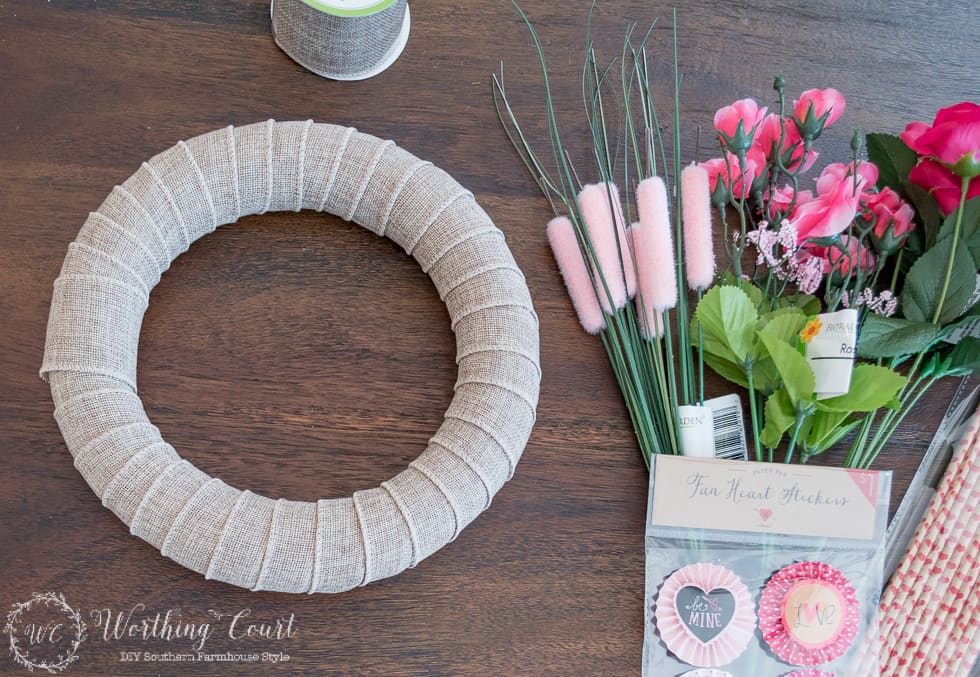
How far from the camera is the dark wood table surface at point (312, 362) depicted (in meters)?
0.91

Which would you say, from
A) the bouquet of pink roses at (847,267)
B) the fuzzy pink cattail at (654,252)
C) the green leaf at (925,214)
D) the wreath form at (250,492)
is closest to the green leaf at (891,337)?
the bouquet of pink roses at (847,267)

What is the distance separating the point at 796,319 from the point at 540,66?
45 cm

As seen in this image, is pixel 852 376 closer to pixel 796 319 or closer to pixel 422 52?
pixel 796 319

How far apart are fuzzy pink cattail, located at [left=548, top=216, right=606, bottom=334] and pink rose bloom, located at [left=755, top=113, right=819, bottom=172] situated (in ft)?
0.81

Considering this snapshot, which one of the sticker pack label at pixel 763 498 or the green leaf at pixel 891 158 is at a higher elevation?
the green leaf at pixel 891 158

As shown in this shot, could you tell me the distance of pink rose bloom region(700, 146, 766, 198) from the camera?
100 centimetres

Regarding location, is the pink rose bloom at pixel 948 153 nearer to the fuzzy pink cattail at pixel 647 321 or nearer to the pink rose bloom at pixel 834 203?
the pink rose bloom at pixel 834 203

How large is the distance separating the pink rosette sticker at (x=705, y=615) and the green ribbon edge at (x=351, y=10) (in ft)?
2.25

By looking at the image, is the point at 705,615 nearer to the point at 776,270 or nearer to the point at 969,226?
the point at 776,270

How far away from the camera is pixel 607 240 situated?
100 centimetres

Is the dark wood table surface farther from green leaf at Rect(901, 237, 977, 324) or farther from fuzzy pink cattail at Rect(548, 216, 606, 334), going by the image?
green leaf at Rect(901, 237, 977, 324)
